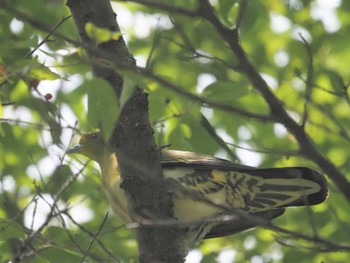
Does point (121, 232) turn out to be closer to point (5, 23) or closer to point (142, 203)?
point (5, 23)

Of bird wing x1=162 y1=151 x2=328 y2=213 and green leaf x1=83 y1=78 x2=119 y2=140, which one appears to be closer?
green leaf x1=83 y1=78 x2=119 y2=140

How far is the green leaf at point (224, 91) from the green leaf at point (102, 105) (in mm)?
704

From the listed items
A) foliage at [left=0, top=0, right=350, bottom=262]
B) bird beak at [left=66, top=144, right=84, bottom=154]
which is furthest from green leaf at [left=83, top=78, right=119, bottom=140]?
bird beak at [left=66, top=144, right=84, bottom=154]

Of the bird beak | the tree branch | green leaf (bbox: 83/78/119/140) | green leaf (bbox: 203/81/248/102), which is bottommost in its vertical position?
the tree branch

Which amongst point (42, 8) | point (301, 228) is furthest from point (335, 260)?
point (42, 8)

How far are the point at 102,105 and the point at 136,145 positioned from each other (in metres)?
0.97

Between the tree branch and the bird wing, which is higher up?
the bird wing

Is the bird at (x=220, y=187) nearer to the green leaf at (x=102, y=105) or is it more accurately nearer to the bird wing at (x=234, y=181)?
the bird wing at (x=234, y=181)

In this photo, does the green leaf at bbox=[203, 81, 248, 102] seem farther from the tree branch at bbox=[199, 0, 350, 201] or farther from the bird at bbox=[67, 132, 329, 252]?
the bird at bbox=[67, 132, 329, 252]

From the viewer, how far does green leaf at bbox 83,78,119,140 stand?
2.80 metres

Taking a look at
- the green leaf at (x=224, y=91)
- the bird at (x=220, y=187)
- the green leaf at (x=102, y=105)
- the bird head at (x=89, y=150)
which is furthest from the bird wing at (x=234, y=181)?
the green leaf at (x=102, y=105)

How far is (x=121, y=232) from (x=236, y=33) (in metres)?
4.38

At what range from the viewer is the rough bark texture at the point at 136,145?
3.76 m

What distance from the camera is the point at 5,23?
519 centimetres
